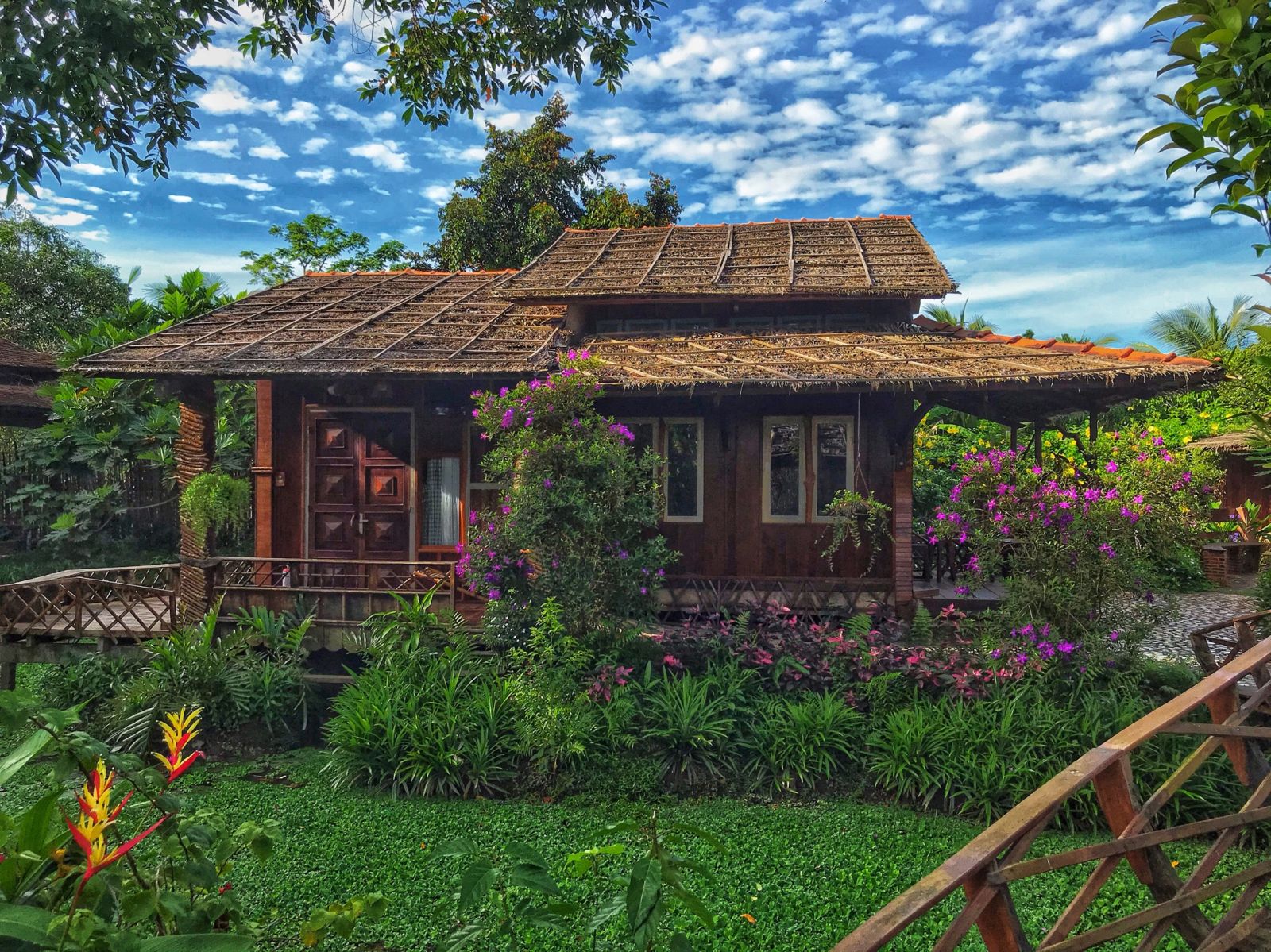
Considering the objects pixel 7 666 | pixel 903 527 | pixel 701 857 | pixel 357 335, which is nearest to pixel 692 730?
pixel 701 857

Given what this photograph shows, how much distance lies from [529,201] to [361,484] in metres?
13.7

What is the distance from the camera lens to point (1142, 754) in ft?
20.6

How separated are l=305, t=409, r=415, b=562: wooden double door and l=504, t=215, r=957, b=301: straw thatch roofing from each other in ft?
9.24

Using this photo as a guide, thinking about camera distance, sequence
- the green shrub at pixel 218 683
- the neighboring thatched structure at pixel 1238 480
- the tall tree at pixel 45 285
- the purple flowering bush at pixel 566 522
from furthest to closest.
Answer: the tall tree at pixel 45 285
the neighboring thatched structure at pixel 1238 480
the green shrub at pixel 218 683
the purple flowering bush at pixel 566 522

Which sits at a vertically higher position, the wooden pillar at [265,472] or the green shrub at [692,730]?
the wooden pillar at [265,472]

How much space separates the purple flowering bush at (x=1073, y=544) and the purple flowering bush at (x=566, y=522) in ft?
11.1

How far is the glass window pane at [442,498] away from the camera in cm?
1050

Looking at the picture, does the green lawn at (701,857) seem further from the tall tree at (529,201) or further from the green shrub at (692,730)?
the tall tree at (529,201)

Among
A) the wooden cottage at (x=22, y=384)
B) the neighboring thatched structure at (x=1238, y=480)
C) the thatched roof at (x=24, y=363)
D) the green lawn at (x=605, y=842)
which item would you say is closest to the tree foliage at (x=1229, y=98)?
the green lawn at (x=605, y=842)

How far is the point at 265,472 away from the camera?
10602 millimetres

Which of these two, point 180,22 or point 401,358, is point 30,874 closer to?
point 180,22

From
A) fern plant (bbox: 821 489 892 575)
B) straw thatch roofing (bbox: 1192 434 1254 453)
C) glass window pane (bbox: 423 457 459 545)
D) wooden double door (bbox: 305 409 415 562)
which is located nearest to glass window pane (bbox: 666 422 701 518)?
fern plant (bbox: 821 489 892 575)

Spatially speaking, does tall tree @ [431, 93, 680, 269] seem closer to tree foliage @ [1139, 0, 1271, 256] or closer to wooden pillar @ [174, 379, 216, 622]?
wooden pillar @ [174, 379, 216, 622]

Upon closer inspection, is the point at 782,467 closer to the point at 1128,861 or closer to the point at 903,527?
the point at 903,527
